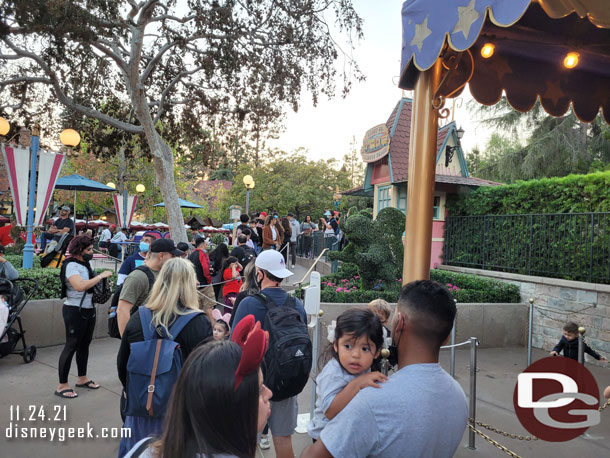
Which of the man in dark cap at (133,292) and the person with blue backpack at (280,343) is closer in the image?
the person with blue backpack at (280,343)

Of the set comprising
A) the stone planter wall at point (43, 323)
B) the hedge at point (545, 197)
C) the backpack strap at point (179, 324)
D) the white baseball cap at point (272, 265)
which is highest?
the hedge at point (545, 197)

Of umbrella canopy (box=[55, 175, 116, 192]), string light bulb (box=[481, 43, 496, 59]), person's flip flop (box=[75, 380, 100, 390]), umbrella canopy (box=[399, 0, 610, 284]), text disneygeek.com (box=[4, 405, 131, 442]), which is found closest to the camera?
umbrella canopy (box=[399, 0, 610, 284])

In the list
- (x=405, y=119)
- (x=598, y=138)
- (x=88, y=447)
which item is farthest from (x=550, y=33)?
(x=598, y=138)

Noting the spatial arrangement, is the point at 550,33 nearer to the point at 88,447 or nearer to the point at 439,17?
the point at 439,17

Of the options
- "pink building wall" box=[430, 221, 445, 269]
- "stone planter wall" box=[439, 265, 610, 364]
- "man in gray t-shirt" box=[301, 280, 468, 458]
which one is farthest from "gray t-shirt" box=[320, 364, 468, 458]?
"pink building wall" box=[430, 221, 445, 269]

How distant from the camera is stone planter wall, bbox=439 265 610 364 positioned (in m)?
7.35

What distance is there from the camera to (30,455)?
3.86m

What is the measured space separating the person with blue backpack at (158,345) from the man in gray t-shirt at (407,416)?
1550 mm

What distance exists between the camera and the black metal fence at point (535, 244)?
776 cm

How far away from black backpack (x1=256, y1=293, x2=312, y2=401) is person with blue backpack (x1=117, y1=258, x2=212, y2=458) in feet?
1.58

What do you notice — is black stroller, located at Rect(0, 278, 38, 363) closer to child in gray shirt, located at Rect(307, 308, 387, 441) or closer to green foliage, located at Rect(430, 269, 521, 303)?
child in gray shirt, located at Rect(307, 308, 387, 441)

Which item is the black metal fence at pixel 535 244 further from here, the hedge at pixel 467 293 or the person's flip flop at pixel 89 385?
the person's flip flop at pixel 89 385

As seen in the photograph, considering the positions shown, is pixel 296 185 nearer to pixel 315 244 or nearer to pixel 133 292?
pixel 315 244

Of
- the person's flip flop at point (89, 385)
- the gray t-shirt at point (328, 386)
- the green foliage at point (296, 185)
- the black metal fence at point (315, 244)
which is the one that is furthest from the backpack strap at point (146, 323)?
the green foliage at point (296, 185)
